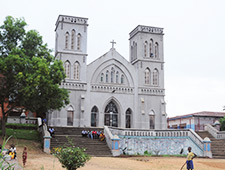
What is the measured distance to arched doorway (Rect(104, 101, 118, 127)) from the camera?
122ft

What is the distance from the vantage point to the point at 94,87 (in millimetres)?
36812

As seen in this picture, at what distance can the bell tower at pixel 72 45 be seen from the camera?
119 ft

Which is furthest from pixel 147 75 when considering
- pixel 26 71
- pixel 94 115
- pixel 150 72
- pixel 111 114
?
pixel 26 71

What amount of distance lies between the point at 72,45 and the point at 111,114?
31.0 feet

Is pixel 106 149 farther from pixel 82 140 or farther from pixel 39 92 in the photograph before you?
pixel 39 92

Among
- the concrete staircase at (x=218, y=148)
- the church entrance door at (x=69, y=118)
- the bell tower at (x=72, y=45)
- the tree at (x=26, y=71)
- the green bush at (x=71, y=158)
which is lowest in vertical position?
the concrete staircase at (x=218, y=148)

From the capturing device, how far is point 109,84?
37.4 m

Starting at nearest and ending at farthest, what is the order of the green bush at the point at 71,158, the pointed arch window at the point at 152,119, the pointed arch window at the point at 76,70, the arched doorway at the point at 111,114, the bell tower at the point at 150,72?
the green bush at the point at 71,158, the pointed arch window at the point at 76,70, the arched doorway at the point at 111,114, the pointed arch window at the point at 152,119, the bell tower at the point at 150,72

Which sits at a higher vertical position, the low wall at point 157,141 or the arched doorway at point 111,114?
the arched doorway at point 111,114

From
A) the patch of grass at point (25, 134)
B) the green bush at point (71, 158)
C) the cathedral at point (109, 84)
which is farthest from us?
the cathedral at point (109, 84)

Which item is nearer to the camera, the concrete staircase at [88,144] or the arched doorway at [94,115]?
the concrete staircase at [88,144]

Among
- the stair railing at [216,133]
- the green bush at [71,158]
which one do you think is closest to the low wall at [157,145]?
the stair railing at [216,133]

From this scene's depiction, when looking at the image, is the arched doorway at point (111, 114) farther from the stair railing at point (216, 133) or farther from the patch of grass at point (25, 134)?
the stair railing at point (216, 133)

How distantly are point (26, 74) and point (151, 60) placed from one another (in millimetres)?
20327
